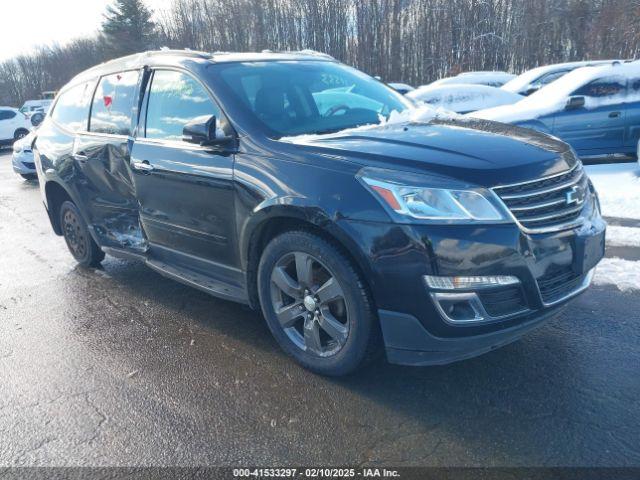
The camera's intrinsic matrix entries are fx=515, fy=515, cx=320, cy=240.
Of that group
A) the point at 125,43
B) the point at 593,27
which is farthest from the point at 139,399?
the point at 125,43

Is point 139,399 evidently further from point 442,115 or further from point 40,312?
point 442,115

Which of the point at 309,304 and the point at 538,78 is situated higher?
the point at 538,78

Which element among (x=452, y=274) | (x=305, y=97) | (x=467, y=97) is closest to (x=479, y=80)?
(x=467, y=97)

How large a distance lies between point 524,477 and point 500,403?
527mm

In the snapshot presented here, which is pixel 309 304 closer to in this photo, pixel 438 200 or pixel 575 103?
pixel 438 200

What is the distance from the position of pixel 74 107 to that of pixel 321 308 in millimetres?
3581

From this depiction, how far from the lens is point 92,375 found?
10.9ft

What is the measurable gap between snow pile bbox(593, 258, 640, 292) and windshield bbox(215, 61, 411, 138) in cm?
214

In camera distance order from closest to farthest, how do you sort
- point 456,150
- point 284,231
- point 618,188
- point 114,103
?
point 456,150 < point 284,231 < point 114,103 < point 618,188

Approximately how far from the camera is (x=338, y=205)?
104 inches

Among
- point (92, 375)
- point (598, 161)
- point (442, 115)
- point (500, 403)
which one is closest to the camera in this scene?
point (500, 403)

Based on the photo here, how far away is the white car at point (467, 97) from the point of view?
440 inches

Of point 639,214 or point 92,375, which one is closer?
point 92,375

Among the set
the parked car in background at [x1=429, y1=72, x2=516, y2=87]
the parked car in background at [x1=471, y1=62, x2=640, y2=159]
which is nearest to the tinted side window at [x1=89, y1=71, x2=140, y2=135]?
the parked car in background at [x1=471, y1=62, x2=640, y2=159]
